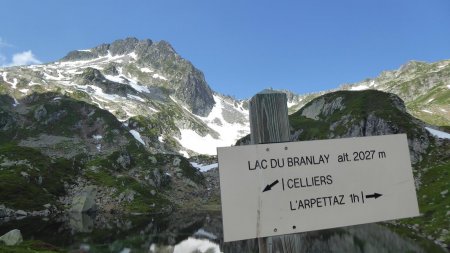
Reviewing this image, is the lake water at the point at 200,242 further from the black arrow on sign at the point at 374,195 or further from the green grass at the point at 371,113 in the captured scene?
the green grass at the point at 371,113

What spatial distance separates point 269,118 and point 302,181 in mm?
1318

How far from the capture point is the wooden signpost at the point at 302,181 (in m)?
6.40

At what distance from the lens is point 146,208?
571ft

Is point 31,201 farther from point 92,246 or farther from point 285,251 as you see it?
point 285,251

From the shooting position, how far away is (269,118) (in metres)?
7.14

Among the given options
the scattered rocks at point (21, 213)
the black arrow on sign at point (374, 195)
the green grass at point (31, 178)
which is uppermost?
→ the green grass at point (31, 178)

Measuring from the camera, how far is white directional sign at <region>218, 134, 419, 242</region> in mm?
6391

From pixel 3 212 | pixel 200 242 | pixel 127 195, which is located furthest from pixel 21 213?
pixel 200 242

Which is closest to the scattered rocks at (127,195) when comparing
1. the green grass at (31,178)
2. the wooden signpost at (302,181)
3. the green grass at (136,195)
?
the green grass at (136,195)

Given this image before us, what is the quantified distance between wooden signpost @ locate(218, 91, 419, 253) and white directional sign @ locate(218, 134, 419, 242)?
2cm

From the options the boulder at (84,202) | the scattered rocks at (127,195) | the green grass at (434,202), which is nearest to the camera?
the green grass at (434,202)

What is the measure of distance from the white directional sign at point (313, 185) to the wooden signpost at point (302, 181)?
0.7 inches

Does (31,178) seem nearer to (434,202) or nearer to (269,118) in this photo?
(434,202)

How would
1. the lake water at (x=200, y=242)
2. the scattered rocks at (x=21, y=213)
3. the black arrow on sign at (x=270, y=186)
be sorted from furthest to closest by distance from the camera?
the scattered rocks at (x=21, y=213)
the lake water at (x=200, y=242)
the black arrow on sign at (x=270, y=186)
